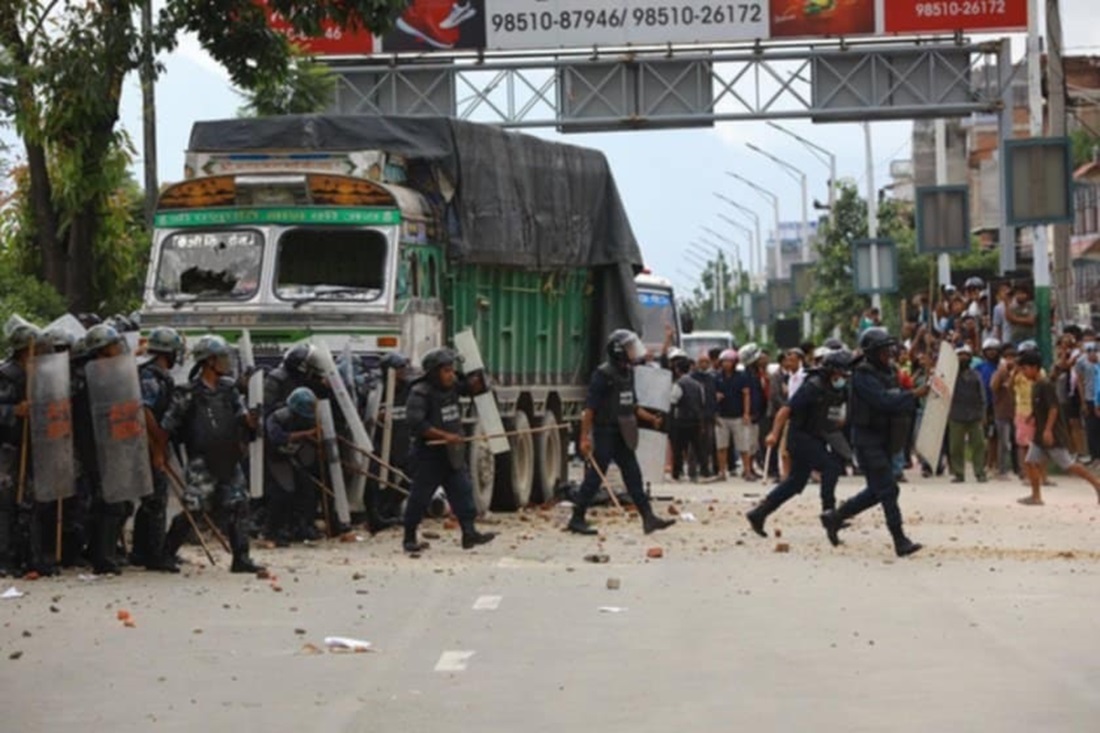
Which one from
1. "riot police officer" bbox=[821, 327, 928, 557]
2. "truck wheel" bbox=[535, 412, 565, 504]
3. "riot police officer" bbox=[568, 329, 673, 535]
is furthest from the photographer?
"truck wheel" bbox=[535, 412, 565, 504]

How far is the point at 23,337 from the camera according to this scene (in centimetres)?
1717

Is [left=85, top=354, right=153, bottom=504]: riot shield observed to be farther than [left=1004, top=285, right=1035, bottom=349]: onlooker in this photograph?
No

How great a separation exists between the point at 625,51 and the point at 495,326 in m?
17.8

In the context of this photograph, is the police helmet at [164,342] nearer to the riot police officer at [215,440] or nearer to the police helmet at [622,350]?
the riot police officer at [215,440]

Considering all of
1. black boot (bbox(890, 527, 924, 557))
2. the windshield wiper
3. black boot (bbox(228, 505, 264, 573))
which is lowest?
black boot (bbox(890, 527, 924, 557))

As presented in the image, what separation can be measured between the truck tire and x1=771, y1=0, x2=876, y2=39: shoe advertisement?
16.2 meters

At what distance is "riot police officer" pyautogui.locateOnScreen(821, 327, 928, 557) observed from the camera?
757 inches

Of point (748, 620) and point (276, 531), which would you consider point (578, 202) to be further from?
point (748, 620)

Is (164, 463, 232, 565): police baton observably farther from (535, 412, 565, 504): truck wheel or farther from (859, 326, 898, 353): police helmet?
(535, 412, 565, 504): truck wheel

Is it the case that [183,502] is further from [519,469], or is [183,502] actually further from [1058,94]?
[1058,94]

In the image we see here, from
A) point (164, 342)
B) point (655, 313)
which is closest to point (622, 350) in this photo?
point (164, 342)

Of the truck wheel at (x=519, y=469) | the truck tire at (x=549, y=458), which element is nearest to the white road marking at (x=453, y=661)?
the truck wheel at (x=519, y=469)

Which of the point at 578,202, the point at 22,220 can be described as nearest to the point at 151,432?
the point at 578,202

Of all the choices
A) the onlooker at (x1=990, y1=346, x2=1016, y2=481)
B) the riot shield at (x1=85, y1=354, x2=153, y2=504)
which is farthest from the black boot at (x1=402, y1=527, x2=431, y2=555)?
the onlooker at (x1=990, y1=346, x2=1016, y2=481)
